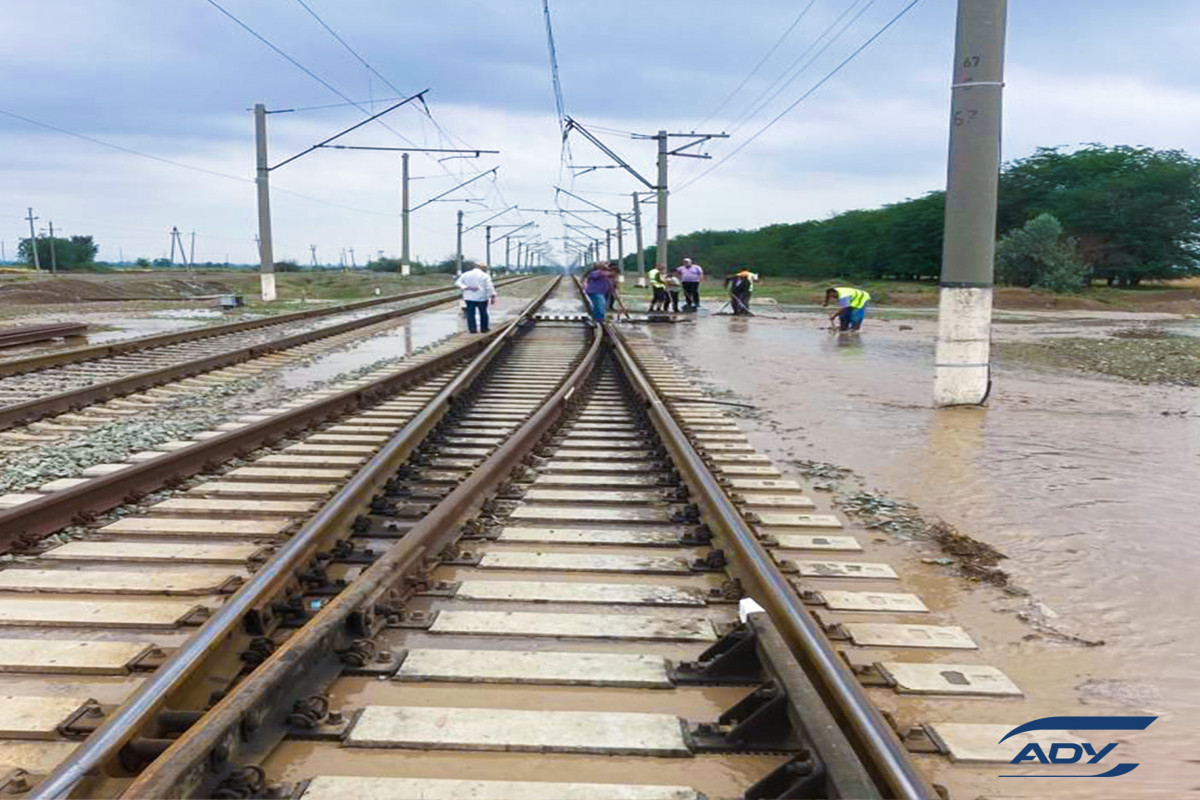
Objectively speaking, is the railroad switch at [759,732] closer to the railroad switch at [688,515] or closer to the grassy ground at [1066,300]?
the railroad switch at [688,515]

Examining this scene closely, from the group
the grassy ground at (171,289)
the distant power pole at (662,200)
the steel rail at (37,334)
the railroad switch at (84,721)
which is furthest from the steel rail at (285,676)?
the distant power pole at (662,200)

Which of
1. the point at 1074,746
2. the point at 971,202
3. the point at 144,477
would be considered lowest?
the point at 1074,746

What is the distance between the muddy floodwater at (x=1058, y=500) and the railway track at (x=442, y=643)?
0.68m

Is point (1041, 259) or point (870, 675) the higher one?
point (1041, 259)

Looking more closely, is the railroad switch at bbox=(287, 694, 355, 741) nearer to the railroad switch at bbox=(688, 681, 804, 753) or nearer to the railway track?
the railway track

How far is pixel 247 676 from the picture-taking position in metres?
2.99

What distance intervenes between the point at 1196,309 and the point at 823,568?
129ft

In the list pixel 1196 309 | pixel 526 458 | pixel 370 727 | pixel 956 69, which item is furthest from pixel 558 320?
pixel 1196 309

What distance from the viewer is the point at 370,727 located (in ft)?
9.31

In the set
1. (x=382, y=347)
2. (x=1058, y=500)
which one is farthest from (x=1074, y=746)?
(x=382, y=347)

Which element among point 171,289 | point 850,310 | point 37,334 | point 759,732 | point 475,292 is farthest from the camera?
point 171,289

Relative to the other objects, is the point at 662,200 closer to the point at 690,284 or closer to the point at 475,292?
the point at 690,284

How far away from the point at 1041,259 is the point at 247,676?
47227mm

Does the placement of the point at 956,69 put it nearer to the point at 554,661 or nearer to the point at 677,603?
the point at 677,603
